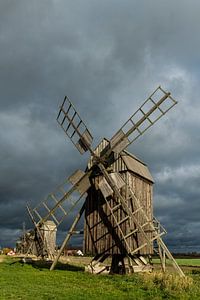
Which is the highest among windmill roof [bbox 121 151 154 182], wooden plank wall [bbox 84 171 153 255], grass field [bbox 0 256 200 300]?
windmill roof [bbox 121 151 154 182]

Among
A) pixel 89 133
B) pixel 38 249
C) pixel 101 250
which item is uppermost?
pixel 89 133

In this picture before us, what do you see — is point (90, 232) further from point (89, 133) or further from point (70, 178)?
point (89, 133)

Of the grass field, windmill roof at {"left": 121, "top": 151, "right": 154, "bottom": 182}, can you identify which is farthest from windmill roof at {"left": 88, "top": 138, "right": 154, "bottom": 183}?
the grass field

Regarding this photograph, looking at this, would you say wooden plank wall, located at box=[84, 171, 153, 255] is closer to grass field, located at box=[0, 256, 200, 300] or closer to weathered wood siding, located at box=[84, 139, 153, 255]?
weathered wood siding, located at box=[84, 139, 153, 255]

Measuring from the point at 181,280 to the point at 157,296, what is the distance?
255cm

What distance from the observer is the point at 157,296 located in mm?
15352

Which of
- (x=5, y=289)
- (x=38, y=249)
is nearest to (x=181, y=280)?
(x=5, y=289)

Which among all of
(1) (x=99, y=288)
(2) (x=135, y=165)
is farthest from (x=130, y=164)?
(1) (x=99, y=288)

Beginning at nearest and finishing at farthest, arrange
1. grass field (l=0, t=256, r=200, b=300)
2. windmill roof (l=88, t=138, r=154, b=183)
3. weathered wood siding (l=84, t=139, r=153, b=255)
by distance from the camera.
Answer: grass field (l=0, t=256, r=200, b=300) → weathered wood siding (l=84, t=139, r=153, b=255) → windmill roof (l=88, t=138, r=154, b=183)

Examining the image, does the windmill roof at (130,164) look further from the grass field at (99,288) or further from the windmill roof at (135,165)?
the grass field at (99,288)

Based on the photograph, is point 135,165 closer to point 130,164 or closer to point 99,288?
point 130,164

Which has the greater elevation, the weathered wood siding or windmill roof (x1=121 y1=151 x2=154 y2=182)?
windmill roof (x1=121 y1=151 x2=154 y2=182)

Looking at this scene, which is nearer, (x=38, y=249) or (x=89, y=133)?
(x=89, y=133)

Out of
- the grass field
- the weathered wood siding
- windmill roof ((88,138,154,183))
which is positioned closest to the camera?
the grass field
